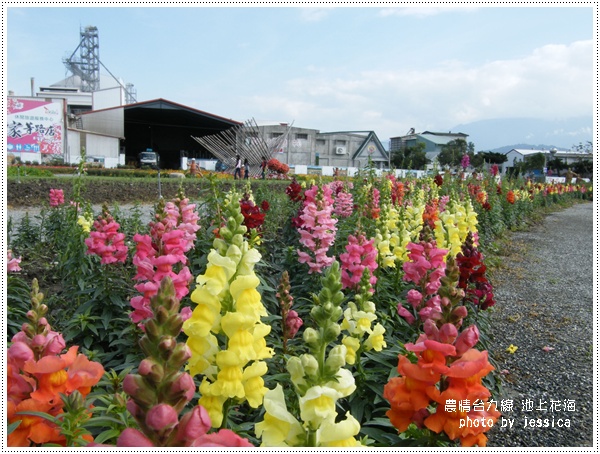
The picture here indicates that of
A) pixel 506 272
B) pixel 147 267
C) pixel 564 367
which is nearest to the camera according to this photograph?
pixel 147 267

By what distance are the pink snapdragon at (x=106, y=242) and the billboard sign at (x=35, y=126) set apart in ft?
88.7

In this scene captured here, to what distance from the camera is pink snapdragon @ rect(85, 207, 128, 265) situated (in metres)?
3.40

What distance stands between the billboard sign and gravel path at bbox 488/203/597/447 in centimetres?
2670

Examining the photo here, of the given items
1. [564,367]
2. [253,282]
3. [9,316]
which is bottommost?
[564,367]

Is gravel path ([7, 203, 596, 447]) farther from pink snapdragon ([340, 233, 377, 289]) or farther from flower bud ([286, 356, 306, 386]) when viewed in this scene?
flower bud ([286, 356, 306, 386])

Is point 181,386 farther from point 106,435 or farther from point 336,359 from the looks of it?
point 106,435

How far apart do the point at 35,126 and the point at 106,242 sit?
28.1 m

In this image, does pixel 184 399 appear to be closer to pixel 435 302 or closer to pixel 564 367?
pixel 435 302

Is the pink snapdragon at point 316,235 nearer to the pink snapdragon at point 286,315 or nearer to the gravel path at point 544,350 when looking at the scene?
the pink snapdragon at point 286,315

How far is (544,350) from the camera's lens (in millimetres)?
4406

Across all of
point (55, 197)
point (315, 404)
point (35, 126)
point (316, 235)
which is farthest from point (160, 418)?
point (35, 126)

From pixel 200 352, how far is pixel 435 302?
5.58 ft

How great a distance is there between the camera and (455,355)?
157 cm
